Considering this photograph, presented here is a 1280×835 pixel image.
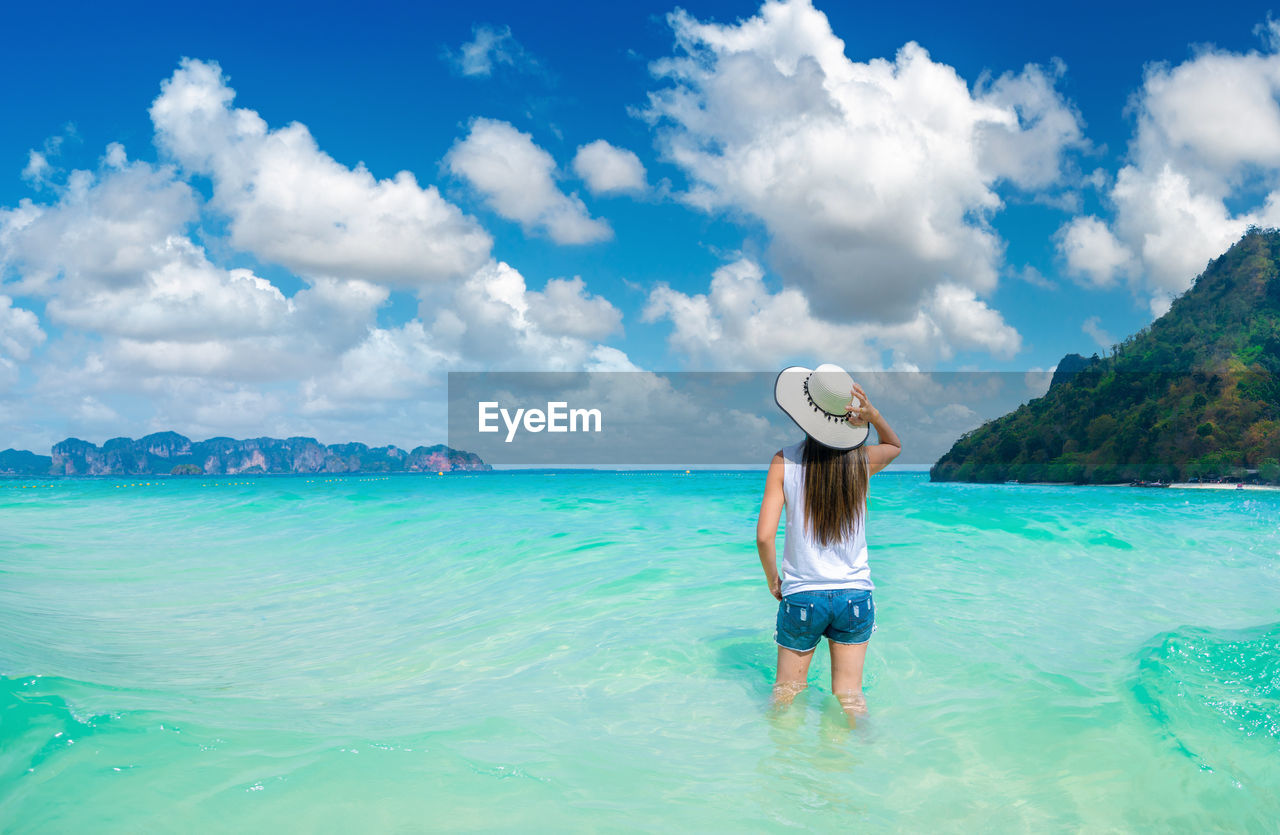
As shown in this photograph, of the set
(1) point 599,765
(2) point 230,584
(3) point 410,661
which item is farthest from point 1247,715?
(2) point 230,584

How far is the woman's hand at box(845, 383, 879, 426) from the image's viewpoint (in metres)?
4.05

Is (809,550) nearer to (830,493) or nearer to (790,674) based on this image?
(830,493)

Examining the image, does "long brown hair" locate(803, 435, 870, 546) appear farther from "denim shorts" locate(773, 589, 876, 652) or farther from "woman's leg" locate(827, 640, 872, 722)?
"woman's leg" locate(827, 640, 872, 722)

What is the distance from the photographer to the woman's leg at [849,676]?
175 inches

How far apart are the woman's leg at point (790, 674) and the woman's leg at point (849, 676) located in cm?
18

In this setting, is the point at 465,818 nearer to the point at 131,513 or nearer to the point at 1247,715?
the point at 1247,715

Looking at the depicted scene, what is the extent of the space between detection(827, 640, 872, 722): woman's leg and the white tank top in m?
0.47

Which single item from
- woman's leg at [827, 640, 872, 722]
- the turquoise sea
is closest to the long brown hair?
woman's leg at [827, 640, 872, 722]

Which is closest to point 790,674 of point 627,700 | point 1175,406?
point 627,700

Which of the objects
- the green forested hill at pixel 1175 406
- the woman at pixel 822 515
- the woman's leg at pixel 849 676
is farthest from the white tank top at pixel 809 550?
the green forested hill at pixel 1175 406

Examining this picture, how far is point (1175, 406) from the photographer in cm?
8675

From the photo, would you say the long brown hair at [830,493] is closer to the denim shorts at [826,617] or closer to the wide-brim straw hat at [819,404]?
the wide-brim straw hat at [819,404]

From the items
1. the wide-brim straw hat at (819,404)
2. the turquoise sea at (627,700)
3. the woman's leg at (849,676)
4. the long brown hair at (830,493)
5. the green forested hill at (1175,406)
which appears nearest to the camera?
the turquoise sea at (627,700)

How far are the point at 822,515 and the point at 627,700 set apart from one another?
2.34 meters
